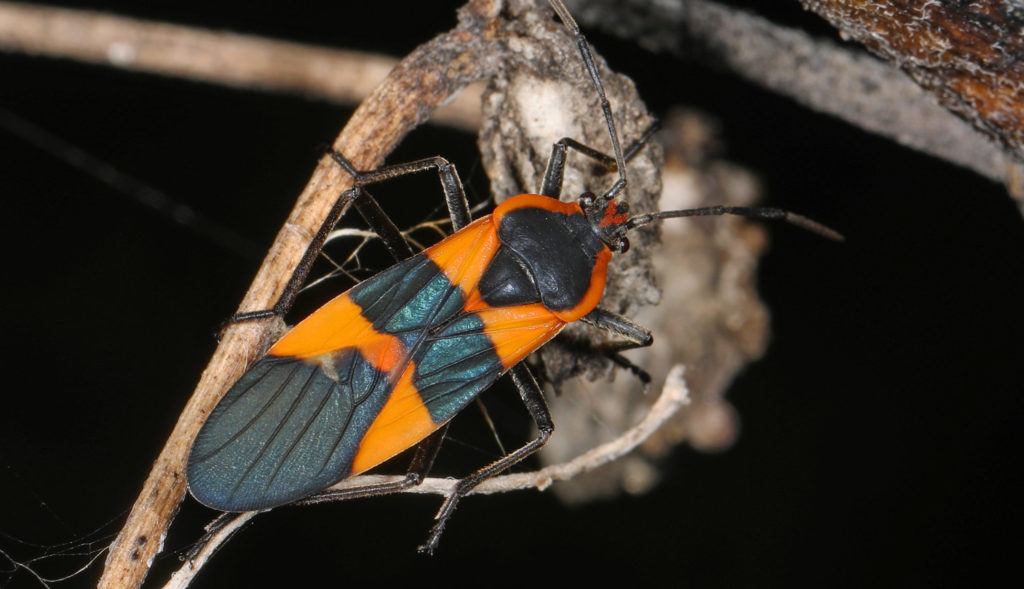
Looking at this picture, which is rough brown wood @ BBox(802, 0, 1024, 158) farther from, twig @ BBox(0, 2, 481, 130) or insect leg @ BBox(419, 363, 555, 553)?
twig @ BBox(0, 2, 481, 130)

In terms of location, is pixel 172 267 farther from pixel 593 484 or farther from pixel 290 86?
pixel 593 484

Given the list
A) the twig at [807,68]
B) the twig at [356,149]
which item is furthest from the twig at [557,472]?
the twig at [807,68]

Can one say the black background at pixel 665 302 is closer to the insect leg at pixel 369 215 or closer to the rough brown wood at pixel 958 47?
the insect leg at pixel 369 215

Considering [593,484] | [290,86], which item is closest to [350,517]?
[593,484]

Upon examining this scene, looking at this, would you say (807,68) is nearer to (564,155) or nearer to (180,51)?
(564,155)

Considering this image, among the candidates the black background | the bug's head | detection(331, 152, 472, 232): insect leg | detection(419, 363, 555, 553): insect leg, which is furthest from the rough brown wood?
detection(419, 363, 555, 553): insect leg

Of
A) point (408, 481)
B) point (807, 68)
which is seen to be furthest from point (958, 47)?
point (408, 481)
